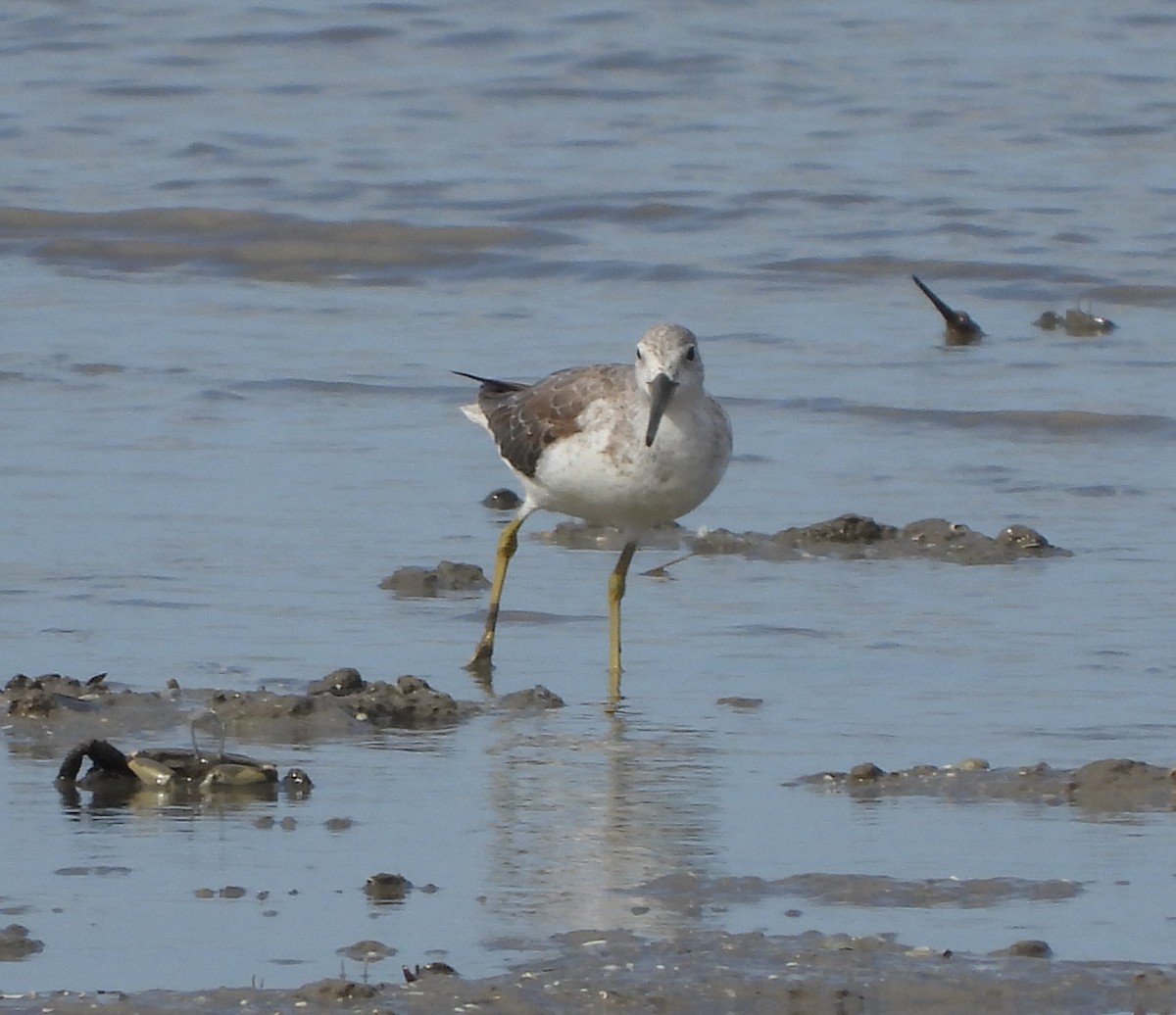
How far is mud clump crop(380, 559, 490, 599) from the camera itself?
877 cm

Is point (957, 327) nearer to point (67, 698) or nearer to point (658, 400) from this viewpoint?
point (658, 400)

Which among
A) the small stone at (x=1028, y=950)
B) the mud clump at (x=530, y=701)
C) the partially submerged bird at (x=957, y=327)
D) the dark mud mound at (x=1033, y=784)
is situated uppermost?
the partially submerged bird at (x=957, y=327)

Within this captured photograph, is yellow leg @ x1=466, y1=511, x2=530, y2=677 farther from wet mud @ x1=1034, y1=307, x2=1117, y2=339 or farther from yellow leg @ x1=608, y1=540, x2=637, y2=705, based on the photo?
wet mud @ x1=1034, y1=307, x2=1117, y2=339

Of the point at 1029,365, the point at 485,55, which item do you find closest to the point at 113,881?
the point at 1029,365

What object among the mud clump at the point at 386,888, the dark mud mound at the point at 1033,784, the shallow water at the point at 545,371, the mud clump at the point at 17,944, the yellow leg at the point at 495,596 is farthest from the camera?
the yellow leg at the point at 495,596

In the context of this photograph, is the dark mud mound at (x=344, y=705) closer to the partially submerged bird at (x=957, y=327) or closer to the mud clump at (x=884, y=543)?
the mud clump at (x=884, y=543)

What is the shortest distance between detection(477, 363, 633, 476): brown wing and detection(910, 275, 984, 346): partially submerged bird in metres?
5.02

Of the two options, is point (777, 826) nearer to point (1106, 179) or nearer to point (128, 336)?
point (128, 336)

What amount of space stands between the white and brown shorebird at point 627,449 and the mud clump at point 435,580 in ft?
1.17

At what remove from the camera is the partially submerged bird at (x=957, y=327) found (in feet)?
44.5

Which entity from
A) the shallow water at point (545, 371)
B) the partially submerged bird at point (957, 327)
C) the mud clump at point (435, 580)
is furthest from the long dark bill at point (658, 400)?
the partially submerged bird at point (957, 327)

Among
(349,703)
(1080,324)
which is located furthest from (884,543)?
(1080,324)

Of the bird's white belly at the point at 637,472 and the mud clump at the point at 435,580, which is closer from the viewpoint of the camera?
the bird's white belly at the point at 637,472

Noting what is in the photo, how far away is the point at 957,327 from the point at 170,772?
823 centimetres
